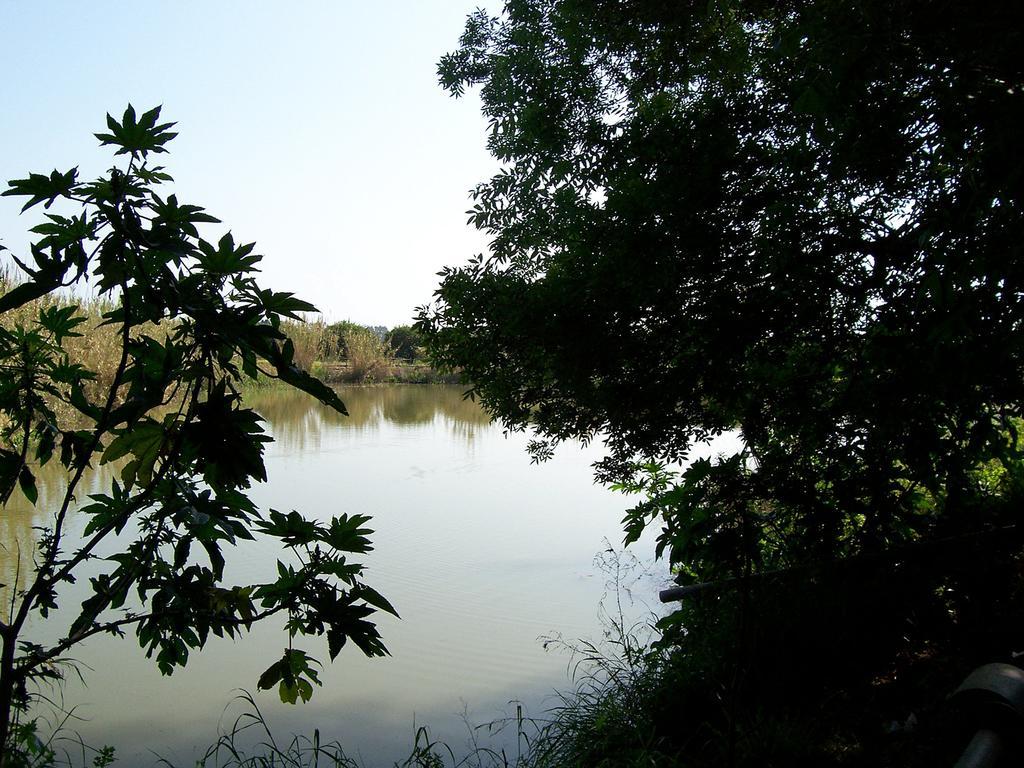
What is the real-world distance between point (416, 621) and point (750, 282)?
10.1 ft

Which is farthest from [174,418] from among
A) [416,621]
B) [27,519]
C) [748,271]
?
[27,519]

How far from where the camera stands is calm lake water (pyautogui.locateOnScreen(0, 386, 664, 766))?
3787 mm

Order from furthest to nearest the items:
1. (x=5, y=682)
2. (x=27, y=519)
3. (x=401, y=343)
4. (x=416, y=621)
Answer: (x=401, y=343) → (x=27, y=519) → (x=416, y=621) → (x=5, y=682)

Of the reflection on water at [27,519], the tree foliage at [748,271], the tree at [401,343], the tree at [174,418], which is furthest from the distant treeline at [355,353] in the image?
the tree at [174,418]

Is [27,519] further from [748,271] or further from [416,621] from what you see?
[748,271]

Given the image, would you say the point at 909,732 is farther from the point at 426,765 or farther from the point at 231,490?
the point at 231,490

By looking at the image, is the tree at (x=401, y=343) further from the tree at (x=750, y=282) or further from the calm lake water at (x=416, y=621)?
the tree at (x=750, y=282)

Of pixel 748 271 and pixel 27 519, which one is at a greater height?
pixel 748 271

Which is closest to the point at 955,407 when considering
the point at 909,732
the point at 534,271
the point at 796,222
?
the point at 796,222

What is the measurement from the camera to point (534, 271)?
361 cm

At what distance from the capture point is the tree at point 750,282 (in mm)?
2256

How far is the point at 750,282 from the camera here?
3029 mm

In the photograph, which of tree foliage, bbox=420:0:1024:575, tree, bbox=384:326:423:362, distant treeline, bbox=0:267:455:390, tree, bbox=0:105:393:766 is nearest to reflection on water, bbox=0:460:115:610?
tree foliage, bbox=420:0:1024:575

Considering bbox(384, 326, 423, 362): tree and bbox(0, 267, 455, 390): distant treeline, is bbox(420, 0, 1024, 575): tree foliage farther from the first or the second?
bbox(384, 326, 423, 362): tree
